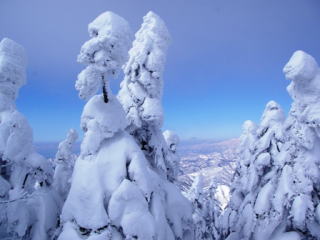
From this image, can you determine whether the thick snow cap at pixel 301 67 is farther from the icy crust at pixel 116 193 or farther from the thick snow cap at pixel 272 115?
the icy crust at pixel 116 193

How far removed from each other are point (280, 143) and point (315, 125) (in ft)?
15.5

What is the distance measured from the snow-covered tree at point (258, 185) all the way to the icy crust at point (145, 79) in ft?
26.7

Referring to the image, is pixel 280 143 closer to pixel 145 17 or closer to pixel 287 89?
pixel 287 89

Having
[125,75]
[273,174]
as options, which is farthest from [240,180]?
[125,75]

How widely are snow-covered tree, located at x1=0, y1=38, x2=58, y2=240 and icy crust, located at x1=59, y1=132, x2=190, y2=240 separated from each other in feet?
11.5

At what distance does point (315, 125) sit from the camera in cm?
1214

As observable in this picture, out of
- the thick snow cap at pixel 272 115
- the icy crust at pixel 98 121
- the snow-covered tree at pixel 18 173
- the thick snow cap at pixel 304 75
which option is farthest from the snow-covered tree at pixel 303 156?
the snow-covered tree at pixel 18 173

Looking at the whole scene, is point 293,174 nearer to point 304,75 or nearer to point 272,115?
point 304,75

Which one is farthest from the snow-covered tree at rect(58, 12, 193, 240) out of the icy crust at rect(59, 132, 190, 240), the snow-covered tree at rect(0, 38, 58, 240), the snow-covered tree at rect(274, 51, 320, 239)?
the snow-covered tree at rect(274, 51, 320, 239)

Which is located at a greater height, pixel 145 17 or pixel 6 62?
pixel 145 17

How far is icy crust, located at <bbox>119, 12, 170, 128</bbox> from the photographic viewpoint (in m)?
11.3

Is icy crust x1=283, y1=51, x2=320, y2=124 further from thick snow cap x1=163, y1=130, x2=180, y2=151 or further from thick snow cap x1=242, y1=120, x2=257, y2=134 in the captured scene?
thick snow cap x1=242, y1=120, x2=257, y2=134

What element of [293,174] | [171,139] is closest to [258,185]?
[293,174]

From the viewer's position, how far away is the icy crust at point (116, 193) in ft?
25.1
